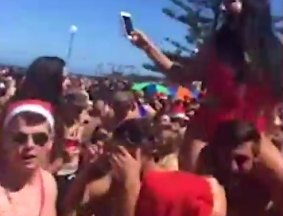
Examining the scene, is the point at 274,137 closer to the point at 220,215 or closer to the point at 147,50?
the point at 147,50

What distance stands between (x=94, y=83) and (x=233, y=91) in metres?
3.44

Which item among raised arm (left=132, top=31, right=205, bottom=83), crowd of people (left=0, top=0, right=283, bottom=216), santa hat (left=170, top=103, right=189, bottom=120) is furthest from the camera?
santa hat (left=170, top=103, right=189, bottom=120)

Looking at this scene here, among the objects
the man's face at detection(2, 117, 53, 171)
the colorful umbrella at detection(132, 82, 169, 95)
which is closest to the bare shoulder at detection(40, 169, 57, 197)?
the man's face at detection(2, 117, 53, 171)

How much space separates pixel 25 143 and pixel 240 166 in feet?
2.53

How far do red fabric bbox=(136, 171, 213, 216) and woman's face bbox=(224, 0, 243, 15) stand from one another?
118 cm

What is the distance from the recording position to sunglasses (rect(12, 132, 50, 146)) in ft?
10.9

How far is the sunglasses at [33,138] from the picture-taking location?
332cm

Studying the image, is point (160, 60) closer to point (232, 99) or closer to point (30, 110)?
point (232, 99)

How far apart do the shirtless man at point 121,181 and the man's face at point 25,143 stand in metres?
0.26

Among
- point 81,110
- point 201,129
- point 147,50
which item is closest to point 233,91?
point 201,129

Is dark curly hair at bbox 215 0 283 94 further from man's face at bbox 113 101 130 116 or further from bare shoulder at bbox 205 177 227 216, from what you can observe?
man's face at bbox 113 101 130 116

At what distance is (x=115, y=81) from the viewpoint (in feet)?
20.5

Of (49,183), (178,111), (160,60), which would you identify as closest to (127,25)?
(160,60)

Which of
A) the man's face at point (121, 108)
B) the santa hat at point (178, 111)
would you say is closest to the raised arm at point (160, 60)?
the man's face at point (121, 108)
